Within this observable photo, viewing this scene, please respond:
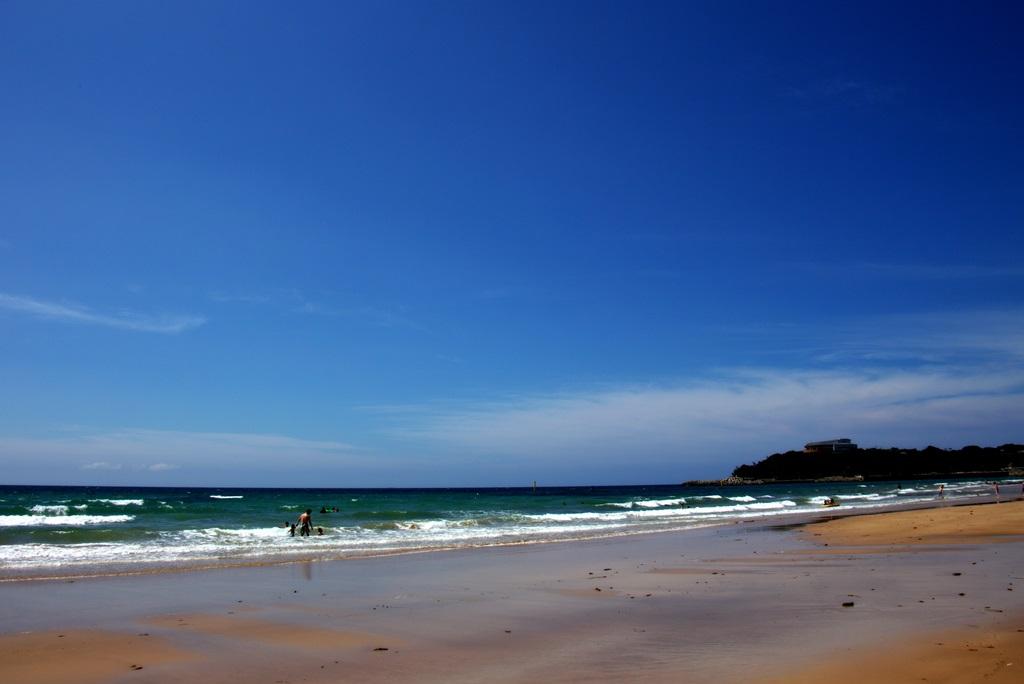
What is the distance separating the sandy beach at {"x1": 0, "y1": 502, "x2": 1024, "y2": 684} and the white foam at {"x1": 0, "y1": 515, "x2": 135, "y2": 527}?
26.2 m

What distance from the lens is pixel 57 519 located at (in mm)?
40531

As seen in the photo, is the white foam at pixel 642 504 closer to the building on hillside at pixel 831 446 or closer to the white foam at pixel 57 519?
the white foam at pixel 57 519

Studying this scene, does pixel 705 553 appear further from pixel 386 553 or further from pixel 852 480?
pixel 852 480

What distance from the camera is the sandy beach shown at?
7270mm

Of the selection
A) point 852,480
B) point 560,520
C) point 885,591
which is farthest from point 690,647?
point 852,480

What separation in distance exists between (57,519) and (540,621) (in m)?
40.1

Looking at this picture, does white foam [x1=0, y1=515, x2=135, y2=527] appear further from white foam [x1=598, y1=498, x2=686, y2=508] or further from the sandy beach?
white foam [x1=598, y1=498, x2=686, y2=508]

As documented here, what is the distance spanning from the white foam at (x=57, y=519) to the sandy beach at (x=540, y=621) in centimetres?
2616

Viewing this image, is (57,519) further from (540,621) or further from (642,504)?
(642,504)

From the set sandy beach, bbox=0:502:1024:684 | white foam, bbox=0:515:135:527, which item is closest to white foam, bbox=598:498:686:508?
white foam, bbox=0:515:135:527

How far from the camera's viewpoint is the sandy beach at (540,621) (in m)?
7.27

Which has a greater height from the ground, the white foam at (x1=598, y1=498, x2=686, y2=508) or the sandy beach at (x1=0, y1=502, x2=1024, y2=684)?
the sandy beach at (x1=0, y1=502, x2=1024, y2=684)

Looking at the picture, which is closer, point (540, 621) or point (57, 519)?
point (540, 621)

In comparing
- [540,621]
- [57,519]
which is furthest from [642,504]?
[540,621]
